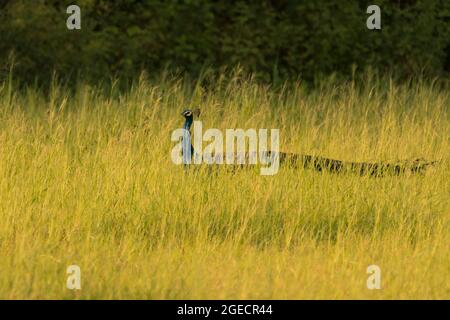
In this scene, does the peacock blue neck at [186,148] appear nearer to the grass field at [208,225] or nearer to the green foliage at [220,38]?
the grass field at [208,225]

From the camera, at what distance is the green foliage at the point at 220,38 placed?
1481 cm

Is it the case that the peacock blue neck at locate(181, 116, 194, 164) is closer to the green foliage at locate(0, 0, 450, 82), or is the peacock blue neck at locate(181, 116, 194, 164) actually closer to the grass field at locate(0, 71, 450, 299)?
the grass field at locate(0, 71, 450, 299)

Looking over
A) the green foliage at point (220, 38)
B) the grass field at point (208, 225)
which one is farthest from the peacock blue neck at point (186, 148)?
the green foliage at point (220, 38)

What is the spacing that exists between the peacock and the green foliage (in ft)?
18.5

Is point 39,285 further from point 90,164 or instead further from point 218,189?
point 90,164

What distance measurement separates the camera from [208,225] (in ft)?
24.7

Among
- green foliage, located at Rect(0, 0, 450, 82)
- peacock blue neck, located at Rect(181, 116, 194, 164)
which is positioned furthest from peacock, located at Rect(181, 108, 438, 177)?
green foliage, located at Rect(0, 0, 450, 82)

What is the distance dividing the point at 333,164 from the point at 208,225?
71.3 inches

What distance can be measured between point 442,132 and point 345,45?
183 inches


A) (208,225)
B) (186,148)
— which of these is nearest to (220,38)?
(186,148)

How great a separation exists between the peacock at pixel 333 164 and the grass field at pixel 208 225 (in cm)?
13

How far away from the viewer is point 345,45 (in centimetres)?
1545

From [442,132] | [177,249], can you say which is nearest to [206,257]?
[177,249]

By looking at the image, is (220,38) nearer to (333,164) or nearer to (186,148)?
(333,164)
